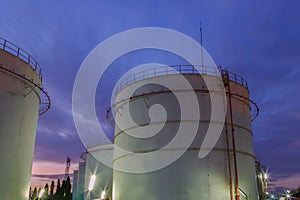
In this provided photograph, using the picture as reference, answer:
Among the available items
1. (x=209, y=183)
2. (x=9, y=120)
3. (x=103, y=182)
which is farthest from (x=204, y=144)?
(x=103, y=182)

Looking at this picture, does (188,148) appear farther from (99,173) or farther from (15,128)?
(99,173)

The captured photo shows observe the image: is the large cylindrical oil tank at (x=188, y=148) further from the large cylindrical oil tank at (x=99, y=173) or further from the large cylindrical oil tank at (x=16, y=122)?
the large cylindrical oil tank at (x=99, y=173)

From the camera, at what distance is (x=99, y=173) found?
30875mm

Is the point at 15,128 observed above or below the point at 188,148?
above

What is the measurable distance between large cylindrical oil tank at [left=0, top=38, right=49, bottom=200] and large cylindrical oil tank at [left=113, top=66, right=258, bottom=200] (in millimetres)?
5564

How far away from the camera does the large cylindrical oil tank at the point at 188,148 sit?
1584 cm

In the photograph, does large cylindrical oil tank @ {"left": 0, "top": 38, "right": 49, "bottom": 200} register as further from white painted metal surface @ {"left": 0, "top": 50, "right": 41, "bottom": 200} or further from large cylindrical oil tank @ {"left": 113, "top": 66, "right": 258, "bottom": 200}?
large cylindrical oil tank @ {"left": 113, "top": 66, "right": 258, "bottom": 200}

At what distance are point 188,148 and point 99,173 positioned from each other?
17.1 metres

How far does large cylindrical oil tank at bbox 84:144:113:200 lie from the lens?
2963cm

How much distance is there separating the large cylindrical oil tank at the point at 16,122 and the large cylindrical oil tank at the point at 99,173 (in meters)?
12.9

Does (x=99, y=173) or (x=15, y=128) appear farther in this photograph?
(x=99, y=173)

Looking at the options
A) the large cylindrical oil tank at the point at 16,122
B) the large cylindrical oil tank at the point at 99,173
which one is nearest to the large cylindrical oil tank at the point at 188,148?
the large cylindrical oil tank at the point at 16,122

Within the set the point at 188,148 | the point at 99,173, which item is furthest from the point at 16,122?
the point at 99,173

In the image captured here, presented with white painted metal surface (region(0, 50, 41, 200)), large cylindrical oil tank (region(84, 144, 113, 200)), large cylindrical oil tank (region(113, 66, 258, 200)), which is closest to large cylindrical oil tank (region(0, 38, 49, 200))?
white painted metal surface (region(0, 50, 41, 200))
